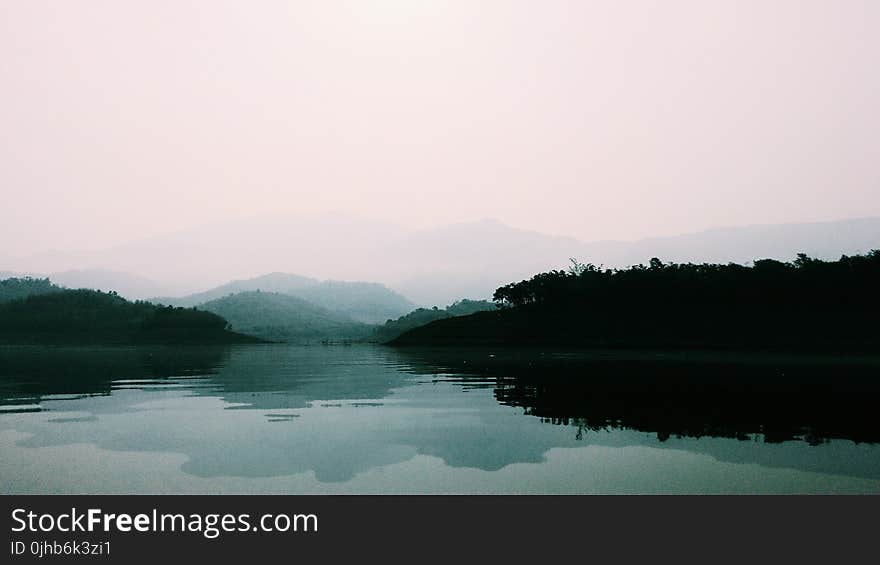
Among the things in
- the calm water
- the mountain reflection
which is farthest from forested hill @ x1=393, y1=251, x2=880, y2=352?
the calm water

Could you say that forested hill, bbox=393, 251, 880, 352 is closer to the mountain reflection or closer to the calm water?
the mountain reflection

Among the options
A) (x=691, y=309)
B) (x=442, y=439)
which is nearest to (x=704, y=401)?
(x=442, y=439)

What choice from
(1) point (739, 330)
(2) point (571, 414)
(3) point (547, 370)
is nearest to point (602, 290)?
(1) point (739, 330)

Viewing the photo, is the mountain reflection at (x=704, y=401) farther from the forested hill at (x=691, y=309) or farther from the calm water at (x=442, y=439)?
the forested hill at (x=691, y=309)

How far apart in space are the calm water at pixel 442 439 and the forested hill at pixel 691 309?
301 feet

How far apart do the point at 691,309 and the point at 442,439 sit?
465 ft

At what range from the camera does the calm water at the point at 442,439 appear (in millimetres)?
15766

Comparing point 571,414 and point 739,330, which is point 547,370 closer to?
point 571,414

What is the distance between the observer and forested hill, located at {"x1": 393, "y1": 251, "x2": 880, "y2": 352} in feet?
422

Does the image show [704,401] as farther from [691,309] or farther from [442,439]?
[691,309]

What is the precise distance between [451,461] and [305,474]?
4034mm

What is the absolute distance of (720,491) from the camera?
1497 centimetres

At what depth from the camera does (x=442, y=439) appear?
21.6 meters

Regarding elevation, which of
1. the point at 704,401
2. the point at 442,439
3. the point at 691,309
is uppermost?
the point at 691,309
